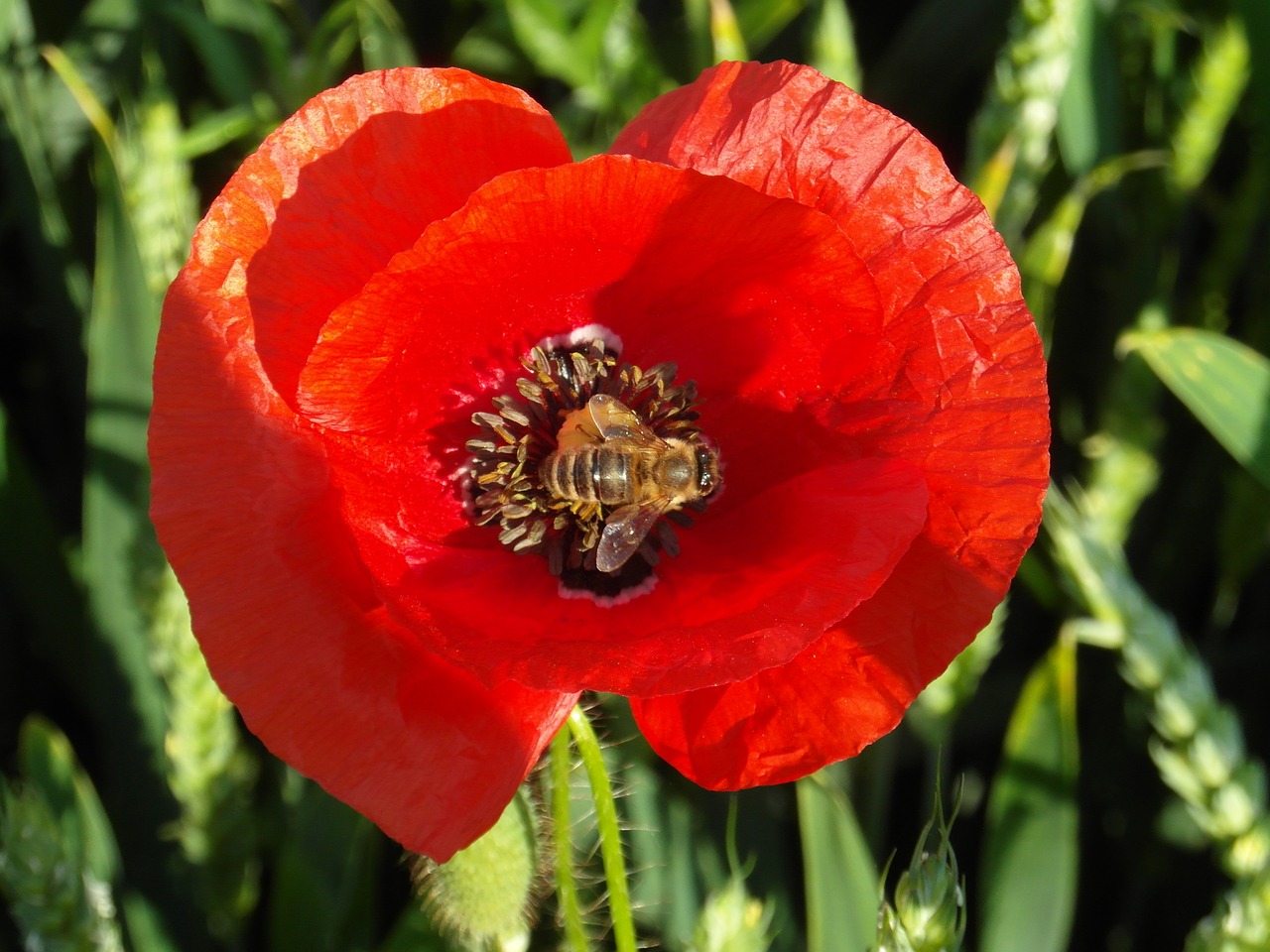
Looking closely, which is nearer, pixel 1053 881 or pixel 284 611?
pixel 284 611

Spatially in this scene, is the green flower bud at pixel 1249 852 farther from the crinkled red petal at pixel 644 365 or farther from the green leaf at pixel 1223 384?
the crinkled red petal at pixel 644 365

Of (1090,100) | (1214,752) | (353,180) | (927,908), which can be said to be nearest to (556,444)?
(353,180)

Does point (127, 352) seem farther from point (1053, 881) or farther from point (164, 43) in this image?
point (1053, 881)

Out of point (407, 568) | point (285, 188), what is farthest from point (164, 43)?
point (407, 568)

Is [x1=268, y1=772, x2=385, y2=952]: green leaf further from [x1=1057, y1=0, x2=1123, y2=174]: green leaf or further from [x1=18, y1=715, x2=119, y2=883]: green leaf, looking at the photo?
[x1=1057, y1=0, x2=1123, y2=174]: green leaf

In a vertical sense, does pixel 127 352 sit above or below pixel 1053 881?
above

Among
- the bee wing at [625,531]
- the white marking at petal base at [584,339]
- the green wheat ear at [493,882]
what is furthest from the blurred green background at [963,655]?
the white marking at petal base at [584,339]

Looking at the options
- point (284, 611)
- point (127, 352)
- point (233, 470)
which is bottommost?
point (127, 352)
